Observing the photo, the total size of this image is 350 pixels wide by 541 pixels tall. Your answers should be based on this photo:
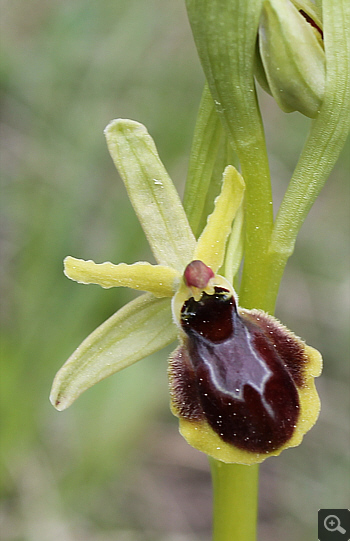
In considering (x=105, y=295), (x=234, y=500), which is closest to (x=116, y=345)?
(x=234, y=500)

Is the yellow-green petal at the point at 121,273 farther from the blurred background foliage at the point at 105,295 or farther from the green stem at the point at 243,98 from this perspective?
the blurred background foliage at the point at 105,295

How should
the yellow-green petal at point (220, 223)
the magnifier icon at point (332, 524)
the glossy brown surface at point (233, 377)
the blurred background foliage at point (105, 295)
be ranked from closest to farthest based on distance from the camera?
1. the glossy brown surface at point (233, 377)
2. the yellow-green petal at point (220, 223)
3. the magnifier icon at point (332, 524)
4. the blurred background foliage at point (105, 295)

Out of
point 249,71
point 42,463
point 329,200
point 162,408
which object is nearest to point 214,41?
point 249,71

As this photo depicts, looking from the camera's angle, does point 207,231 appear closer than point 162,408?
Yes

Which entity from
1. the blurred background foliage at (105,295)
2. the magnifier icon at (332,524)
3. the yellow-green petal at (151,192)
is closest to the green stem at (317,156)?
the yellow-green petal at (151,192)

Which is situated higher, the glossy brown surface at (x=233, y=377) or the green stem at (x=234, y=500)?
the glossy brown surface at (x=233, y=377)

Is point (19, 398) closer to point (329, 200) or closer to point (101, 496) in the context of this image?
point (101, 496)

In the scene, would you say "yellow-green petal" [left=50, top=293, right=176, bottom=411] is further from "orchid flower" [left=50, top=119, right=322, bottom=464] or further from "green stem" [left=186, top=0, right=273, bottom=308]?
"green stem" [left=186, top=0, right=273, bottom=308]
